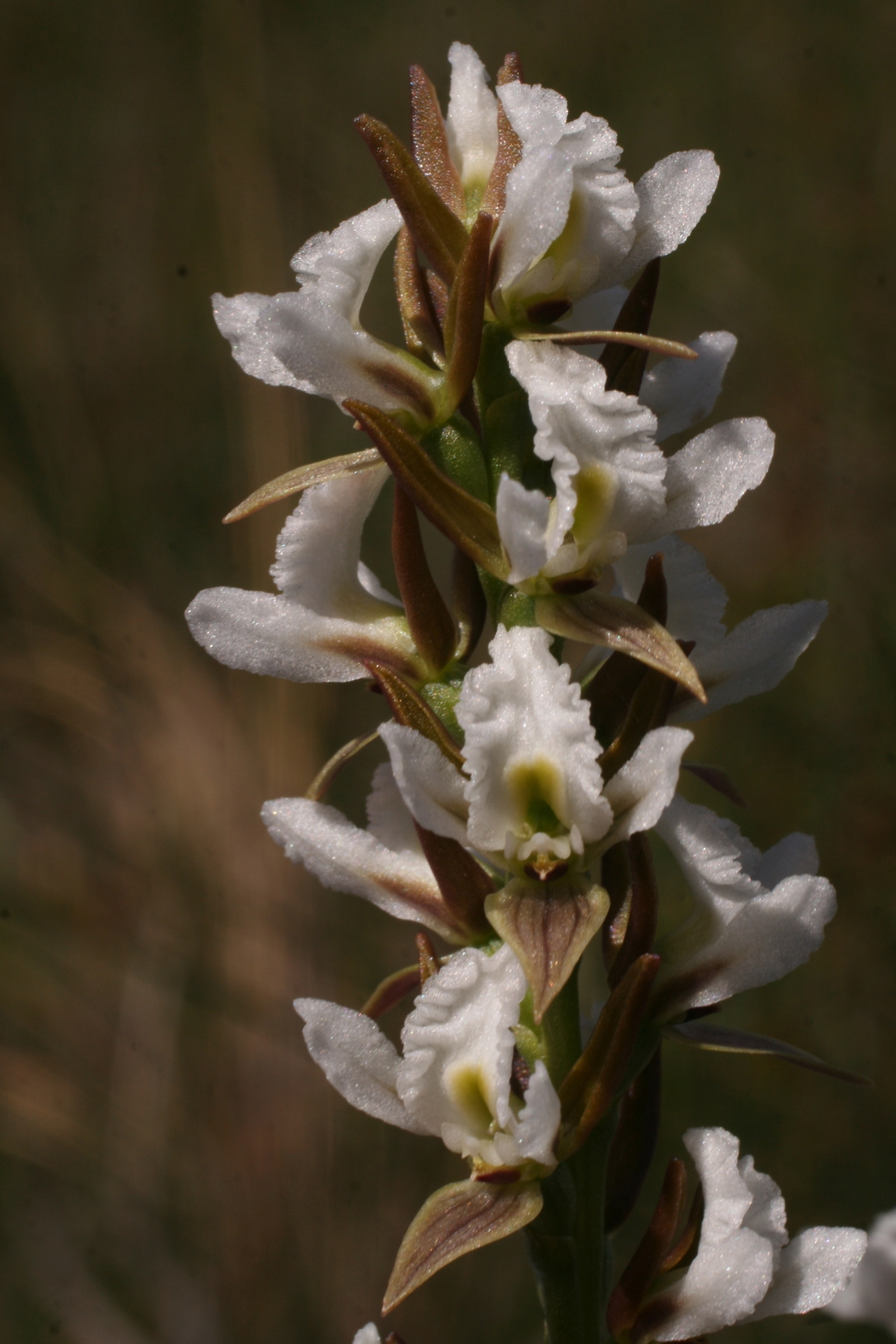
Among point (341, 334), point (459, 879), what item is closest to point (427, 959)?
point (459, 879)

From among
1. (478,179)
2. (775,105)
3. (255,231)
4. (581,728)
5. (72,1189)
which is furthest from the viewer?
(775,105)

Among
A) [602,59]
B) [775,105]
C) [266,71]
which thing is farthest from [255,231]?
[775,105]

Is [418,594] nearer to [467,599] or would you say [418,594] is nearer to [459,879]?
[467,599]

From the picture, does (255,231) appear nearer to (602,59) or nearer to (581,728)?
(602,59)

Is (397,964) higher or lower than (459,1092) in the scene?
lower

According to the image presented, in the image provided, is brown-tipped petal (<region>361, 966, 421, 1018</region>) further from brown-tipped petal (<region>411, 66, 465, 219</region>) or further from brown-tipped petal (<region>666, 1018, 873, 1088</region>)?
brown-tipped petal (<region>411, 66, 465, 219</region>)

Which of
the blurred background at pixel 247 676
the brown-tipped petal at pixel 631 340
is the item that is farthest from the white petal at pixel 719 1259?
the blurred background at pixel 247 676

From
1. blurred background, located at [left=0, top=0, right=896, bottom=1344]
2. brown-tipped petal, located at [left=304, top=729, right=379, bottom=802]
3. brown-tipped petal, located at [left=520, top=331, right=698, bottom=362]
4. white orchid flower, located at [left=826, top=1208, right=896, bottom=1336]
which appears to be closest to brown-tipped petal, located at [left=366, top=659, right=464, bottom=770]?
brown-tipped petal, located at [left=304, top=729, right=379, bottom=802]
